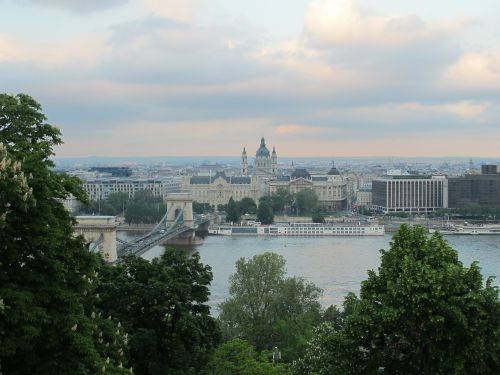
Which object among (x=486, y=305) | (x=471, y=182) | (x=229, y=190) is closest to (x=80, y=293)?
(x=486, y=305)

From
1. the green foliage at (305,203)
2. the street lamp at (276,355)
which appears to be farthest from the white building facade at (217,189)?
the street lamp at (276,355)

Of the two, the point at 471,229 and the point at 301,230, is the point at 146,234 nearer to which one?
the point at 301,230

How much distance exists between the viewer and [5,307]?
650 centimetres

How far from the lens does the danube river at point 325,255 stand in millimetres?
27970

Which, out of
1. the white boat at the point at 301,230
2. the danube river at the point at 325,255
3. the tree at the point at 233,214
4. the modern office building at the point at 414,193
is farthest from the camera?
the modern office building at the point at 414,193

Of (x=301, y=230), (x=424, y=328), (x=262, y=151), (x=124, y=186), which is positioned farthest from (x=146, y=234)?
(x=262, y=151)

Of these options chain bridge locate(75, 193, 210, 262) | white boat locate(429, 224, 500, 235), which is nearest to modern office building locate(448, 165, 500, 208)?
white boat locate(429, 224, 500, 235)

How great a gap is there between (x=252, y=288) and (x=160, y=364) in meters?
7.36

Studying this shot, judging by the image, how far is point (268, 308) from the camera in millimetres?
17344

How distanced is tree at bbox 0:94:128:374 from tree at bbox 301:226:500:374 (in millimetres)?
2836

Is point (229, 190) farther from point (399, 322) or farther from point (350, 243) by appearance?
point (399, 322)

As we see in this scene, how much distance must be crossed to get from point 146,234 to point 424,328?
3964cm

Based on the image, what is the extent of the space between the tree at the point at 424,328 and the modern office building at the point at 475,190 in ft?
198

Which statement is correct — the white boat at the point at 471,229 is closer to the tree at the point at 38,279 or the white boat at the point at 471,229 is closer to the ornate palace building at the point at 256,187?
the ornate palace building at the point at 256,187
